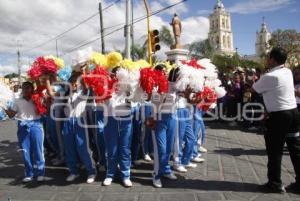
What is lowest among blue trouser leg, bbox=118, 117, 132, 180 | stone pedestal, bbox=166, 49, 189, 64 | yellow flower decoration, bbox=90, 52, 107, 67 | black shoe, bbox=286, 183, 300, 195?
black shoe, bbox=286, 183, 300, 195

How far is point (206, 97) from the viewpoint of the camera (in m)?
6.39

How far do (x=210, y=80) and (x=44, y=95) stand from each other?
3.02 meters

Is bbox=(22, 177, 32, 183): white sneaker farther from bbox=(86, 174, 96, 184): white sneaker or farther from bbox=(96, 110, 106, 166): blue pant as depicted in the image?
bbox=(96, 110, 106, 166): blue pant

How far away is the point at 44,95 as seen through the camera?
6.07 meters

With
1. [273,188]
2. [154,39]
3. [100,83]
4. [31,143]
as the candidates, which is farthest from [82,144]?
[154,39]

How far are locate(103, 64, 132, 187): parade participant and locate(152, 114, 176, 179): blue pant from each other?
0.43 meters

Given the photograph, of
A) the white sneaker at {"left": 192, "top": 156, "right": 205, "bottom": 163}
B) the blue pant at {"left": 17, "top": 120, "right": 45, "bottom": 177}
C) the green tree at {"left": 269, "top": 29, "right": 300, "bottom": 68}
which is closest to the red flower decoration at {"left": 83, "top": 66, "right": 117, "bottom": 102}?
the blue pant at {"left": 17, "top": 120, "right": 45, "bottom": 177}

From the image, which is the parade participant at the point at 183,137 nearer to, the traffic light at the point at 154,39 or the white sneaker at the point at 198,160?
the white sneaker at the point at 198,160

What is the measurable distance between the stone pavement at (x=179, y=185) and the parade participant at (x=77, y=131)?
0.88 ft

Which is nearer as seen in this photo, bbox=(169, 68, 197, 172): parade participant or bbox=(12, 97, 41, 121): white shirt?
bbox=(12, 97, 41, 121): white shirt

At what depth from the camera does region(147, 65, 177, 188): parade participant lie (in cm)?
554

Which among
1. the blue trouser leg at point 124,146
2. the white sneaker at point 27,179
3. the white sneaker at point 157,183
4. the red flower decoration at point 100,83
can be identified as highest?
the red flower decoration at point 100,83

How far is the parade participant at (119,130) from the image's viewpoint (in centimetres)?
551

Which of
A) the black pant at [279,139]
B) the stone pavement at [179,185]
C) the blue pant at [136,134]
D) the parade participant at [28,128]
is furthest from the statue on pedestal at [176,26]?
the black pant at [279,139]
